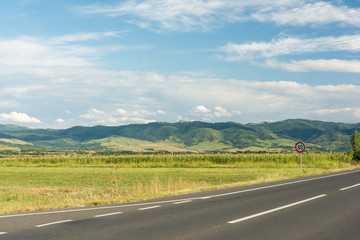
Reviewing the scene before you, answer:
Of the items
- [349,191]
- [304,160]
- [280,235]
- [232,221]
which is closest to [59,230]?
[232,221]

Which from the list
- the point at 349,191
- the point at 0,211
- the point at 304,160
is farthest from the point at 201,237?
the point at 304,160

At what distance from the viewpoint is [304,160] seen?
67.2 m

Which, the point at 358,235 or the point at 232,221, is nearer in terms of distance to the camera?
the point at 358,235

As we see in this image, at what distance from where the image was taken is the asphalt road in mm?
8875

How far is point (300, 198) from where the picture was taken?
15.8 m

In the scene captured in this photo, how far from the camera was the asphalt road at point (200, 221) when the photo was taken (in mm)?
8875

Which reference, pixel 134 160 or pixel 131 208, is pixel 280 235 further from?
pixel 134 160

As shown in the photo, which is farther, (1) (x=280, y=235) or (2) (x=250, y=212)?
(2) (x=250, y=212)

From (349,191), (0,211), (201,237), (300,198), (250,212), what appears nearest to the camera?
(201,237)

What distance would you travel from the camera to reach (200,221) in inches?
415

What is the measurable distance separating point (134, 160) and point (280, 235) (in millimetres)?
70649

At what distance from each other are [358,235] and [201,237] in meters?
3.67

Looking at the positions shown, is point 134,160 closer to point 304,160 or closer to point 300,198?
point 304,160

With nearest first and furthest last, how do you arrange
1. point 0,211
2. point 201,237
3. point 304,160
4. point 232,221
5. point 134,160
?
point 201,237 → point 232,221 → point 0,211 → point 304,160 → point 134,160
